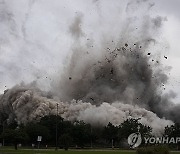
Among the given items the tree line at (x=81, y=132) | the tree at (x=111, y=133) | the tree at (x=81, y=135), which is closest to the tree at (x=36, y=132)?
the tree line at (x=81, y=132)

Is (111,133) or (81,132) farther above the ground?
(81,132)

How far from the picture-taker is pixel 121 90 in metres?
140

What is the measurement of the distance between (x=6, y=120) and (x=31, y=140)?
43496 mm

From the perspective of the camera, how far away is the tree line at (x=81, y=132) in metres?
92.8

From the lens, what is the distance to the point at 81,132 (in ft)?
336

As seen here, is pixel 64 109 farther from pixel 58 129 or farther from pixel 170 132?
pixel 170 132

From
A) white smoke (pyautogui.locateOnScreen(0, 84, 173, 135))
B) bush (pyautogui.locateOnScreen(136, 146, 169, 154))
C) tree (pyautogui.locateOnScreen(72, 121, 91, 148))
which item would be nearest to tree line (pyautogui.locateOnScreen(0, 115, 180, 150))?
tree (pyautogui.locateOnScreen(72, 121, 91, 148))

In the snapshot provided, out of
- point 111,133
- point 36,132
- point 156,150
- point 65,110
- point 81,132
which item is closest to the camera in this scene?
point 156,150

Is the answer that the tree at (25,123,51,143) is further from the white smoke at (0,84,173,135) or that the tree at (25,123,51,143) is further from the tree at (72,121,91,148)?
the white smoke at (0,84,173,135)

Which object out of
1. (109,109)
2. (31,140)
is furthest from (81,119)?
(31,140)

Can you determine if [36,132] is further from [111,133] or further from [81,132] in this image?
[111,133]

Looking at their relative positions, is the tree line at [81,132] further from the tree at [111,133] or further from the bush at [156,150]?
the bush at [156,150]

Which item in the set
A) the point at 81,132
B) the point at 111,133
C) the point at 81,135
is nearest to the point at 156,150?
the point at 81,135

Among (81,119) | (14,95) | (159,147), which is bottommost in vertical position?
(159,147)
